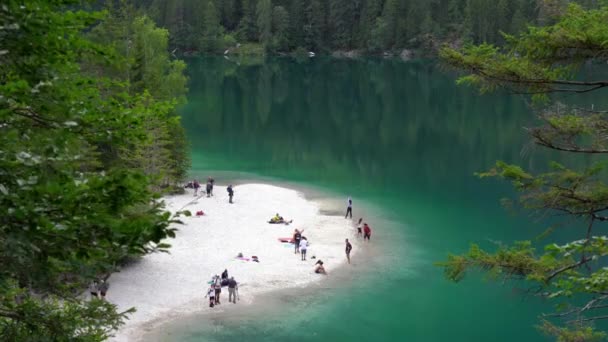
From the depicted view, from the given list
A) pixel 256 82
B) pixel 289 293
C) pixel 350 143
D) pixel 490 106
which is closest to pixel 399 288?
pixel 289 293

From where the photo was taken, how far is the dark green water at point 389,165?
96.8 ft

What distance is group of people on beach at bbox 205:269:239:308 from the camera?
29.3 metres

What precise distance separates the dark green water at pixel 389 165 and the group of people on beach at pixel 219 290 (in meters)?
1.96

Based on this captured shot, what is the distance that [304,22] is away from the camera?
164000mm

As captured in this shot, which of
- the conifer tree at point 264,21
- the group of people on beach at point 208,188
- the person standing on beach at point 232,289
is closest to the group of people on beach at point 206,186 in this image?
the group of people on beach at point 208,188

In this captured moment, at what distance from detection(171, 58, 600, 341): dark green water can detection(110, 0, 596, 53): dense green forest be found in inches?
584

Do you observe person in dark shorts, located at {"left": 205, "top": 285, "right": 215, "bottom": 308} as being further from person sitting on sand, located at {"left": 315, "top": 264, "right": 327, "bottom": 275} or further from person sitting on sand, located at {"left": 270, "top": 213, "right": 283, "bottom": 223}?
person sitting on sand, located at {"left": 270, "top": 213, "right": 283, "bottom": 223}

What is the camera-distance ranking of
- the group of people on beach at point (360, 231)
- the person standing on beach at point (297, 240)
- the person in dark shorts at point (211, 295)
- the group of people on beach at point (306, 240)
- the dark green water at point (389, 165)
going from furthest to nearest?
the person standing on beach at point (297, 240) → the group of people on beach at point (360, 231) → the group of people on beach at point (306, 240) → the dark green water at point (389, 165) → the person in dark shorts at point (211, 295)

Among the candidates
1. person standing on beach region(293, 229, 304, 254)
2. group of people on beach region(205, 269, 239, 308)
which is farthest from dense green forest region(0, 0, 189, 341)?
person standing on beach region(293, 229, 304, 254)

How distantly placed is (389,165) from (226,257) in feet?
101

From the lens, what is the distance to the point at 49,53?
8.37 metres

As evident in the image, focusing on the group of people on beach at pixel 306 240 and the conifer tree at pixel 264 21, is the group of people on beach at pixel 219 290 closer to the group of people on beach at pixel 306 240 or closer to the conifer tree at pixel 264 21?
the group of people on beach at pixel 306 240

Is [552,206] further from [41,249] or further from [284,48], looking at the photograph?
[284,48]

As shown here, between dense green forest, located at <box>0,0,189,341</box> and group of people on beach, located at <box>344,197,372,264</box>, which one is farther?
group of people on beach, located at <box>344,197,372,264</box>
